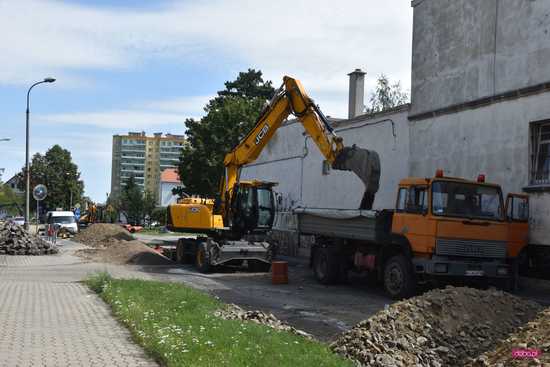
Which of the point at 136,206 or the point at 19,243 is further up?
the point at 136,206

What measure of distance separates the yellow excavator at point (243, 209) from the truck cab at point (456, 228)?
4.90 metres

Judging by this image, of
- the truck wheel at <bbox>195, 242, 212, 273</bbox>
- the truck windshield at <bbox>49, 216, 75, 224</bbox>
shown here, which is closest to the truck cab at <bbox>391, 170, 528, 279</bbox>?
the truck wheel at <bbox>195, 242, 212, 273</bbox>

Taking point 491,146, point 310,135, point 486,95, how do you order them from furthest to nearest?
point 310,135 < point 486,95 < point 491,146

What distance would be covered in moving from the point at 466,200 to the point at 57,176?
285 feet

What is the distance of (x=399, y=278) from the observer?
14.4m

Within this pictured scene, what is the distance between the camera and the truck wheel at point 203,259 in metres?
20.1

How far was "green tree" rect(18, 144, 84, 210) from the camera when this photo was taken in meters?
91.6

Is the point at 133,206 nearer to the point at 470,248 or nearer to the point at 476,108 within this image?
the point at 476,108

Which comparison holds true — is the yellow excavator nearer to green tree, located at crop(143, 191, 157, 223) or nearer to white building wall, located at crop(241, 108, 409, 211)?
white building wall, located at crop(241, 108, 409, 211)

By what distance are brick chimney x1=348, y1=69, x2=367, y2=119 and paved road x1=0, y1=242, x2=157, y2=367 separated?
55.2 ft

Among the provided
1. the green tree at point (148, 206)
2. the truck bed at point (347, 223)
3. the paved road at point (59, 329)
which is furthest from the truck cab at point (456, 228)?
the green tree at point (148, 206)

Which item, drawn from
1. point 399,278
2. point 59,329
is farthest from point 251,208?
point 59,329

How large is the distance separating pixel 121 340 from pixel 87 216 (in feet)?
179

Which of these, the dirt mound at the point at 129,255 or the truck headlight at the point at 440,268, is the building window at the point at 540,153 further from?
the dirt mound at the point at 129,255
